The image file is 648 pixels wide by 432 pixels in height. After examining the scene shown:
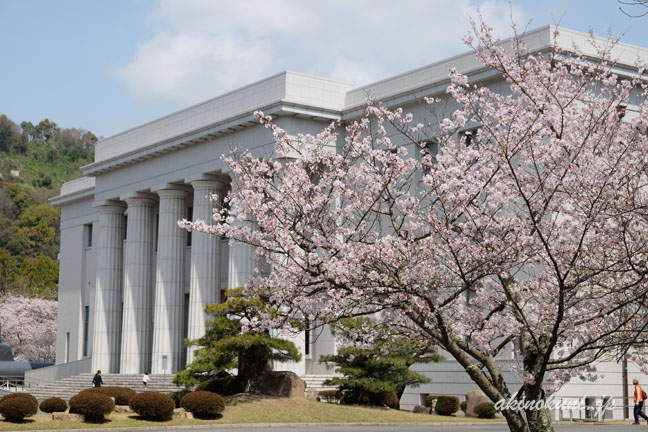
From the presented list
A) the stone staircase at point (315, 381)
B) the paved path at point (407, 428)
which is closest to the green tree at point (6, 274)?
the stone staircase at point (315, 381)

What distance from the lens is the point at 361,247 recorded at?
12.8 metres

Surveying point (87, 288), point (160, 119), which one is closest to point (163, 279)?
point (160, 119)

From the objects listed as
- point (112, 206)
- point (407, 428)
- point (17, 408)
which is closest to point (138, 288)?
point (112, 206)

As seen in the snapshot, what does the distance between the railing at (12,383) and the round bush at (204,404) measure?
32366mm

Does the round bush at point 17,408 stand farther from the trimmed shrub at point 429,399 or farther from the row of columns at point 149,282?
the trimmed shrub at point 429,399

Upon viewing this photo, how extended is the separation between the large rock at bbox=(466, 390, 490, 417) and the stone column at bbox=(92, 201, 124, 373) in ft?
90.0

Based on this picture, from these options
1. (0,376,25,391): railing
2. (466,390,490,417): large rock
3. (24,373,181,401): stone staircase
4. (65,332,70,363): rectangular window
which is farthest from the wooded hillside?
(466,390,490,417): large rock

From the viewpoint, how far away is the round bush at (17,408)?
2980 cm

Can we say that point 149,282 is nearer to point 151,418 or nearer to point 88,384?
point 88,384

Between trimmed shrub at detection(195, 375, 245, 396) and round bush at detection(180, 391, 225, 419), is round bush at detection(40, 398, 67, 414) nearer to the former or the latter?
round bush at detection(180, 391, 225, 419)

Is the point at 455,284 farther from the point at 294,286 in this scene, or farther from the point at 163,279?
the point at 163,279

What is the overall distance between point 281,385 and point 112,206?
2743cm

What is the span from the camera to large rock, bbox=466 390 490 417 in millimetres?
36031

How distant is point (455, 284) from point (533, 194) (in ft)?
6.13
